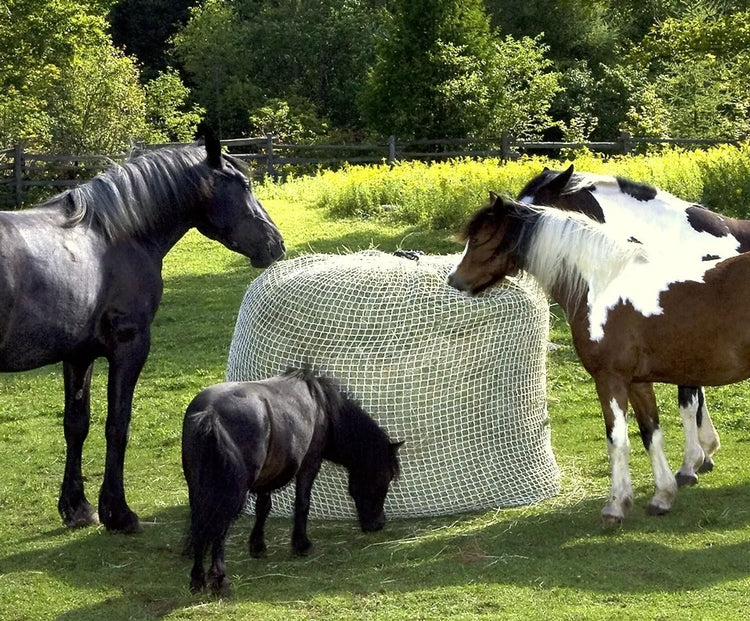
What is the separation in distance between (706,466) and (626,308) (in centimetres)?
172

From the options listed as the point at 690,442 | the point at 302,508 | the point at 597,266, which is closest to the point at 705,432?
the point at 690,442

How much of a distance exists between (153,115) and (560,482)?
83.5 feet

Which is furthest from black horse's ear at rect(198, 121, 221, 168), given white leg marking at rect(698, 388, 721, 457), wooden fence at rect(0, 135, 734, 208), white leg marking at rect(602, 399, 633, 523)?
wooden fence at rect(0, 135, 734, 208)

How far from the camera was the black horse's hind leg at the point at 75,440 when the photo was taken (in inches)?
242

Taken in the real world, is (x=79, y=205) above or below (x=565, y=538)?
above

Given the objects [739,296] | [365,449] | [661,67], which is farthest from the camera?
[661,67]

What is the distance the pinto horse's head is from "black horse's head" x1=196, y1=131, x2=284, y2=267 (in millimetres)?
1111

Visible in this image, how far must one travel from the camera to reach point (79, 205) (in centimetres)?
590

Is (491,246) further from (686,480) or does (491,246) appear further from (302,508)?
(686,480)

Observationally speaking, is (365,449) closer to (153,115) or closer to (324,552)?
(324,552)

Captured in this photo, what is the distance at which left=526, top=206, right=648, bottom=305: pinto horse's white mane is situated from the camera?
19.2ft

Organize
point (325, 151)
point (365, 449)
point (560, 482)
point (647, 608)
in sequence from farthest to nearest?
point (325, 151), point (560, 482), point (365, 449), point (647, 608)

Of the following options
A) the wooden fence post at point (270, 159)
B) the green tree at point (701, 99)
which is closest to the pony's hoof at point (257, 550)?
the green tree at point (701, 99)

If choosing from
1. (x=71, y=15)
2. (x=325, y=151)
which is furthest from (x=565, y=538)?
(x=325, y=151)
